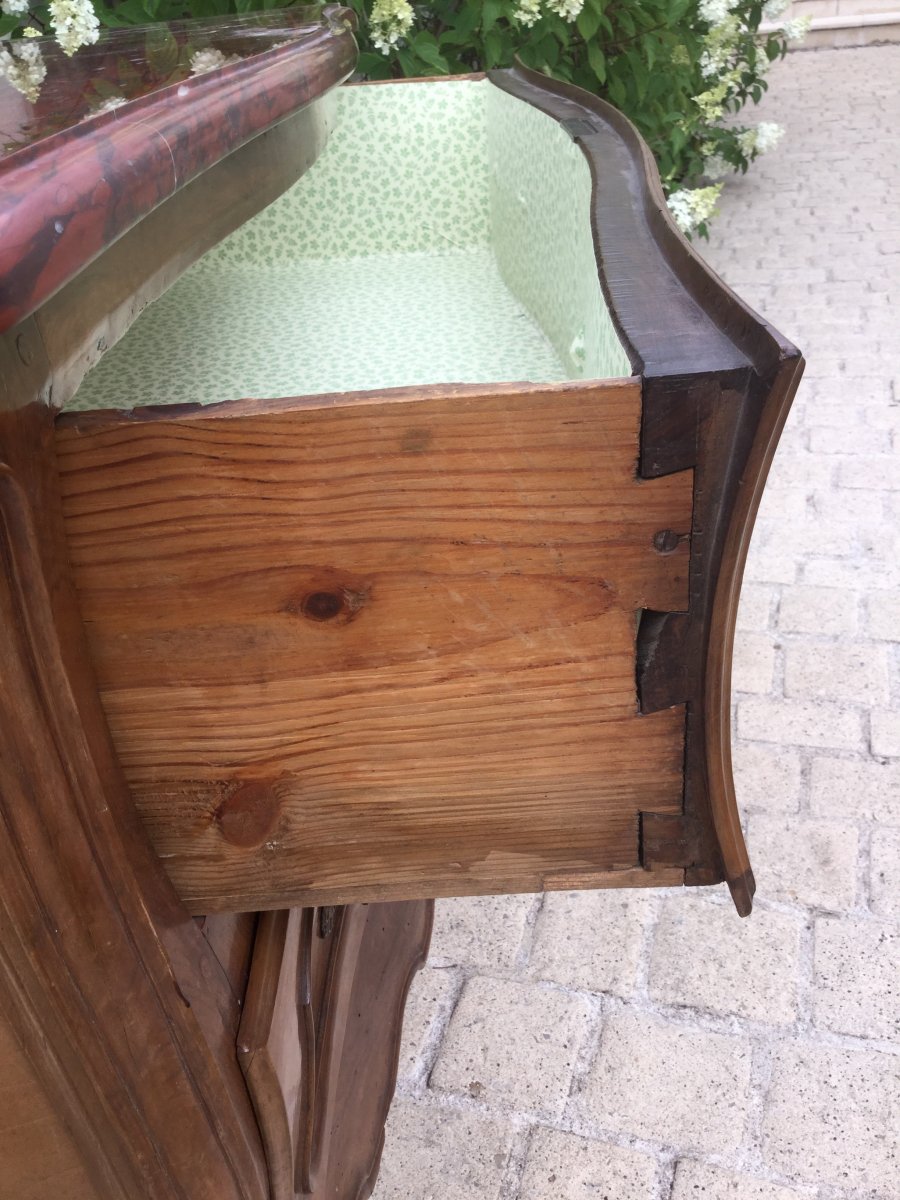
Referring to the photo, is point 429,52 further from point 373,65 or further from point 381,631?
point 381,631

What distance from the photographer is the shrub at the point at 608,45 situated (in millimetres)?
2660

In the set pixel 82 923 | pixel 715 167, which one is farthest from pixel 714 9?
pixel 82 923

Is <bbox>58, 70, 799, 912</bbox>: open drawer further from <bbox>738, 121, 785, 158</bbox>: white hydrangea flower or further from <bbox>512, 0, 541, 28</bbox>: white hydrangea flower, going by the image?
<bbox>738, 121, 785, 158</bbox>: white hydrangea flower

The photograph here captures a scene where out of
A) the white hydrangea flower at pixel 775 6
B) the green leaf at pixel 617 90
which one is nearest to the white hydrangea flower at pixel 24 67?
the green leaf at pixel 617 90

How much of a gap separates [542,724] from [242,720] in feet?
0.69

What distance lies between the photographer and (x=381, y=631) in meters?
0.72

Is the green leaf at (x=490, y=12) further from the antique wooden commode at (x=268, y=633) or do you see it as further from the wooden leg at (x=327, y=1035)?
the wooden leg at (x=327, y=1035)

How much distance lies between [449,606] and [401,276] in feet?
3.52

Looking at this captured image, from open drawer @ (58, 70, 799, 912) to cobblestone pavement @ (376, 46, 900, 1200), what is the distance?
746 mm

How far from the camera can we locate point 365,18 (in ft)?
9.19

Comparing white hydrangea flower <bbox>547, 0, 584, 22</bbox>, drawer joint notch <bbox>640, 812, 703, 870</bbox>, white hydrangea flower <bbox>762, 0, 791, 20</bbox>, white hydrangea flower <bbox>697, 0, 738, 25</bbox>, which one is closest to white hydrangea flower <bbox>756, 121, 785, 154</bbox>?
white hydrangea flower <bbox>762, 0, 791, 20</bbox>

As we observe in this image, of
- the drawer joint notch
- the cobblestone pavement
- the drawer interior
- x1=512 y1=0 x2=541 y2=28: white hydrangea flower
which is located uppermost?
x1=512 y1=0 x2=541 y2=28: white hydrangea flower

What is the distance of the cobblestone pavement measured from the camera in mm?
1392

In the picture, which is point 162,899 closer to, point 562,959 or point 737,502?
point 737,502
